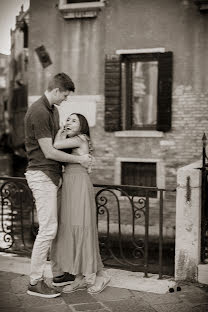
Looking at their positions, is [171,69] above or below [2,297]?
above

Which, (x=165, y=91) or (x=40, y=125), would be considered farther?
(x=165, y=91)

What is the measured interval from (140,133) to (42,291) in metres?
7.81

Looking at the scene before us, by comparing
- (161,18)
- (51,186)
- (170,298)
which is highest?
(161,18)

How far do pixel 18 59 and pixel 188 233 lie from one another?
810 inches

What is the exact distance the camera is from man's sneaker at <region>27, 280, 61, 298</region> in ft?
15.9

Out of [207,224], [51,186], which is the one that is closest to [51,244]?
[51,186]

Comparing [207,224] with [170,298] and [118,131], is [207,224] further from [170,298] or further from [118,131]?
[118,131]

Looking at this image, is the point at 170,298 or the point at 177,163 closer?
the point at 170,298

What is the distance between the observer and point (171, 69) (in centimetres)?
1191

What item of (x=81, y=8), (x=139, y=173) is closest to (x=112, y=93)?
(x=139, y=173)

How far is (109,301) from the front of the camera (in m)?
4.76

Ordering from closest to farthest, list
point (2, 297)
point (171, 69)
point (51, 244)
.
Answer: point (2, 297), point (51, 244), point (171, 69)

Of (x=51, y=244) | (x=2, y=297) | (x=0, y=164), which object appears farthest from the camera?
(x=0, y=164)

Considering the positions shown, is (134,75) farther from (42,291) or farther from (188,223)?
Answer: (42,291)
